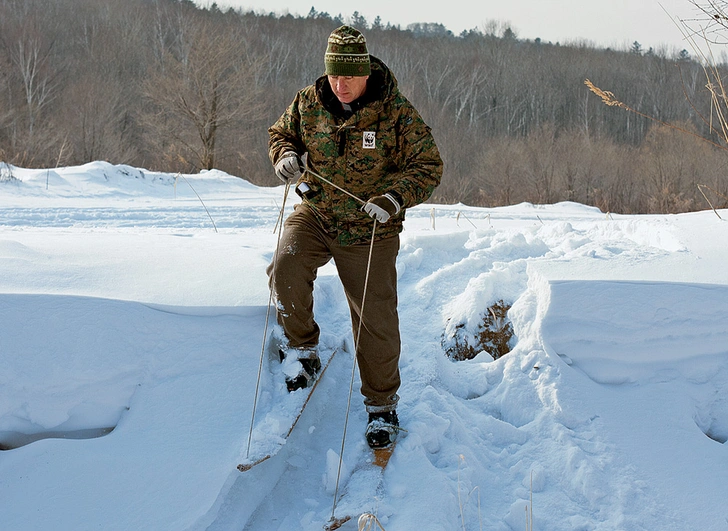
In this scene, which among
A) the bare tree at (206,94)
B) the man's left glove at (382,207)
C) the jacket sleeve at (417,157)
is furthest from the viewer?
the bare tree at (206,94)

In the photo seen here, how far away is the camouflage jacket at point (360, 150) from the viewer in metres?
2.58

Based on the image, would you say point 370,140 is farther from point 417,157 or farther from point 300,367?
point 300,367

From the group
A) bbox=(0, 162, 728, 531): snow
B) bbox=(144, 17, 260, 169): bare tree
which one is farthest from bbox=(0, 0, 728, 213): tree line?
bbox=(0, 162, 728, 531): snow

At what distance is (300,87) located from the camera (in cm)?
3600

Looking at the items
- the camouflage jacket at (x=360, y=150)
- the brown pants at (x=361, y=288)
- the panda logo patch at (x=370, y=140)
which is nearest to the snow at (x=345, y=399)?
the brown pants at (x=361, y=288)

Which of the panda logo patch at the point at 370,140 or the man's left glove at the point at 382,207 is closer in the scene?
the man's left glove at the point at 382,207

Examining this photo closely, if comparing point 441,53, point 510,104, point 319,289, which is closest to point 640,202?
point 319,289

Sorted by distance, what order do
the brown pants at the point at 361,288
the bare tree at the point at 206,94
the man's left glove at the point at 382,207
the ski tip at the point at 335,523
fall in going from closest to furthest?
the ski tip at the point at 335,523, the man's left glove at the point at 382,207, the brown pants at the point at 361,288, the bare tree at the point at 206,94

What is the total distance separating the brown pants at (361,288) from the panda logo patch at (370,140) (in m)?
0.40

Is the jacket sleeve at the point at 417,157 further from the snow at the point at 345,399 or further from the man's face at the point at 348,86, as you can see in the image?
the snow at the point at 345,399

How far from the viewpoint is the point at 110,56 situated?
127 ft

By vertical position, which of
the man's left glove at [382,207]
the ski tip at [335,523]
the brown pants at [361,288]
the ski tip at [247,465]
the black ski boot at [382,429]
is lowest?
the ski tip at [335,523]

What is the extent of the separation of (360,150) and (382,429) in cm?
116

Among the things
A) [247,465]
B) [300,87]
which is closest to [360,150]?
[247,465]
